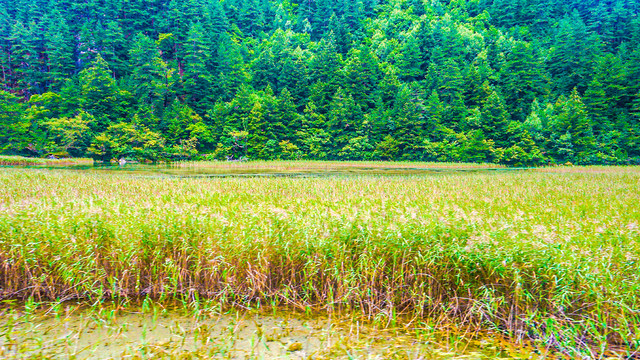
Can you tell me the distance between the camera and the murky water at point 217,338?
356 cm

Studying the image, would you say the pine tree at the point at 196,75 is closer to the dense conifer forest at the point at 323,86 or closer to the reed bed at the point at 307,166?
the dense conifer forest at the point at 323,86

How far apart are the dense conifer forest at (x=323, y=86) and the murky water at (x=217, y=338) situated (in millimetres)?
46342

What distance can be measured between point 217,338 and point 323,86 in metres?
59.4

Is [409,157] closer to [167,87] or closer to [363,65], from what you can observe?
[363,65]

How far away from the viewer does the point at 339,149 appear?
52188mm

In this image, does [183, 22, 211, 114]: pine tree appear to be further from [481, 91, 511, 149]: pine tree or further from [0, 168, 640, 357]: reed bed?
[0, 168, 640, 357]: reed bed

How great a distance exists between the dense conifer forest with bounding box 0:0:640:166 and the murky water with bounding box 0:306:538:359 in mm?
46342

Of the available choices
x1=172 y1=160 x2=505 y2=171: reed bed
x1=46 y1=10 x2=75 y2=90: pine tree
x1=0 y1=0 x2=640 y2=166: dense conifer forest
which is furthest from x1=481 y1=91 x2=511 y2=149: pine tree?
x1=46 y1=10 x2=75 y2=90: pine tree

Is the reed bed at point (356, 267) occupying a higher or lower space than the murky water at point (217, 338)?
higher

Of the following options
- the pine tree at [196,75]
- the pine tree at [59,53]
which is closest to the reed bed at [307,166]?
the pine tree at [196,75]

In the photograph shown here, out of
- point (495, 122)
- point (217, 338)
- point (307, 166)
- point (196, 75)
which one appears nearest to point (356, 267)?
point (217, 338)

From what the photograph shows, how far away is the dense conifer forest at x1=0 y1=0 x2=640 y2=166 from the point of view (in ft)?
155

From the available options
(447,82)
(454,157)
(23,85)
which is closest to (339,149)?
(454,157)

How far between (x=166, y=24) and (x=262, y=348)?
81645 mm
